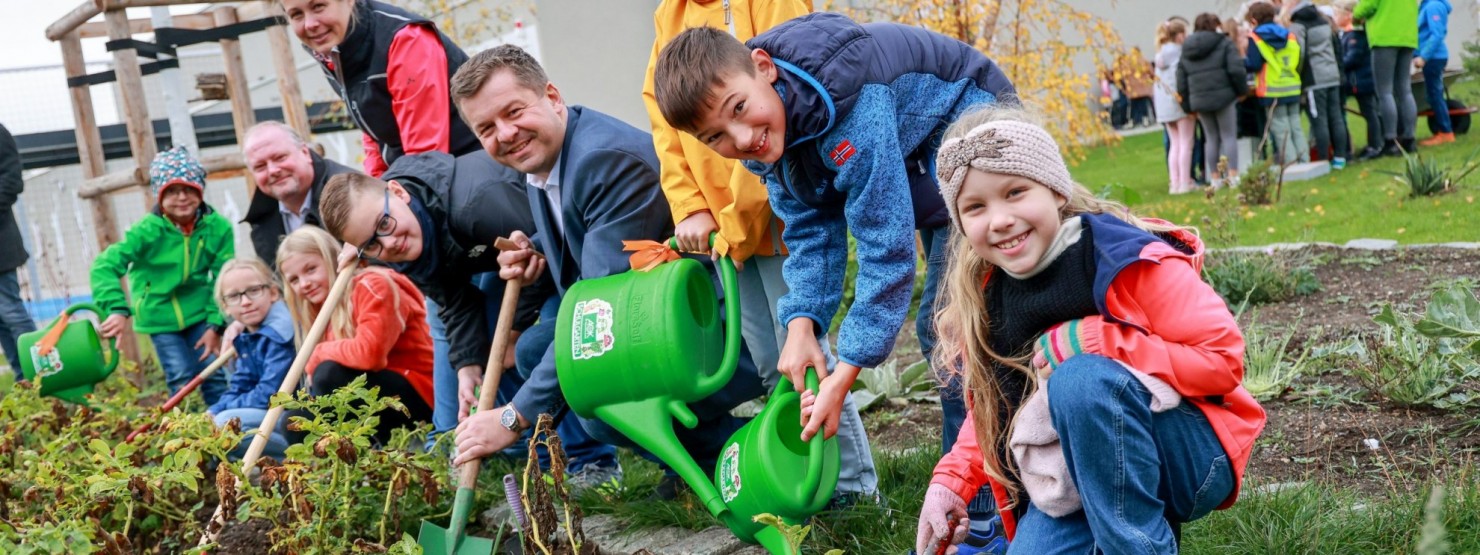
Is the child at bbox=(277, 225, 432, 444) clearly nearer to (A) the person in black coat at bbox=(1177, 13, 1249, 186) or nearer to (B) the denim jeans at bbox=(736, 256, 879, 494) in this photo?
(B) the denim jeans at bbox=(736, 256, 879, 494)

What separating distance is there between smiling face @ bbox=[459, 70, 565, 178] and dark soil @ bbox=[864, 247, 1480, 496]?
1179 millimetres

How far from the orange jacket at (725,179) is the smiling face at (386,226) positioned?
2.46ft

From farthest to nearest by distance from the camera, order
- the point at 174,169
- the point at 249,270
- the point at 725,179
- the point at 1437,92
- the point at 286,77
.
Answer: the point at 1437,92
the point at 286,77
the point at 174,169
the point at 249,270
the point at 725,179

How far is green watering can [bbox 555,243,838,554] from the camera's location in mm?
2264

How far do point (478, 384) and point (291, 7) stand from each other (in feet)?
4.30

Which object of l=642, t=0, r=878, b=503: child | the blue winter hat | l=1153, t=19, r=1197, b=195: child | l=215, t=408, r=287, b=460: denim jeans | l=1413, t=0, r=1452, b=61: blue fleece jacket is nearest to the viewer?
l=642, t=0, r=878, b=503: child

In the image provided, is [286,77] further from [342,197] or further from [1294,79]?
[1294,79]

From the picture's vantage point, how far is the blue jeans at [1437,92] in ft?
31.1

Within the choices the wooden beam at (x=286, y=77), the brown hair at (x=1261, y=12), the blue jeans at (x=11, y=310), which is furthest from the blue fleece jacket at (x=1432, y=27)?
the blue jeans at (x=11, y=310)

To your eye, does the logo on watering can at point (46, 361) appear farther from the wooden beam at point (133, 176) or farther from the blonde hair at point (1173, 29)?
the blonde hair at point (1173, 29)

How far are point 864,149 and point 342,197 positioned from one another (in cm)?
149

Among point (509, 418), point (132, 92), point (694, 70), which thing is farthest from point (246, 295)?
point (694, 70)

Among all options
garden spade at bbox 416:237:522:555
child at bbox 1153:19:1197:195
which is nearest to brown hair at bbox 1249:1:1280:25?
child at bbox 1153:19:1197:195

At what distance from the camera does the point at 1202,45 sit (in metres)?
8.49
